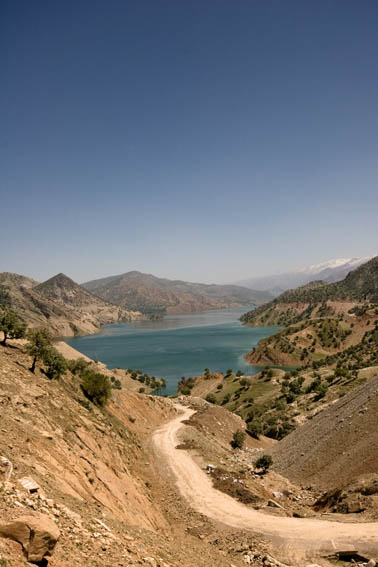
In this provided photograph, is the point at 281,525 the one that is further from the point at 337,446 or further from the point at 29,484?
the point at 29,484

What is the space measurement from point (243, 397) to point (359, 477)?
65.4 meters

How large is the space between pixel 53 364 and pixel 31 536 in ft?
85.8

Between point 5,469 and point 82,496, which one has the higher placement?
point 5,469

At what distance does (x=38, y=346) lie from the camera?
32594 mm

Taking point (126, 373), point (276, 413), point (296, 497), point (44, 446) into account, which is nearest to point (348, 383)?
point (276, 413)

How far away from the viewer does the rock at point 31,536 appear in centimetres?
884

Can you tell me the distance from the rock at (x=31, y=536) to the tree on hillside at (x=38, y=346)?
80.8ft

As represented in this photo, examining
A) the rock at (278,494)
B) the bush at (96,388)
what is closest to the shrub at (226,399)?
the bush at (96,388)

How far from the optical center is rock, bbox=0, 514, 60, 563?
29.0 feet

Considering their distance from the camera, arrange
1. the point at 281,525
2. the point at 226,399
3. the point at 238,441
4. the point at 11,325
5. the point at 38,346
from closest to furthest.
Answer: the point at 281,525
the point at 38,346
the point at 11,325
the point at 238,441
the point at 226,399

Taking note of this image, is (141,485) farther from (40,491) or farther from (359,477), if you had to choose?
(359,477)

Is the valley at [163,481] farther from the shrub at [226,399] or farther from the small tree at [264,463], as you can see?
the shrub at [226,399]

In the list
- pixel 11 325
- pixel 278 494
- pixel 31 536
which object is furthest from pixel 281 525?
pixel 11 325

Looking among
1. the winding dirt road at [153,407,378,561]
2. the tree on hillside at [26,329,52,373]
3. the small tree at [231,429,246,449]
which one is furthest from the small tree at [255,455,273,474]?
the tree on hillside at [26,329,52,373]
